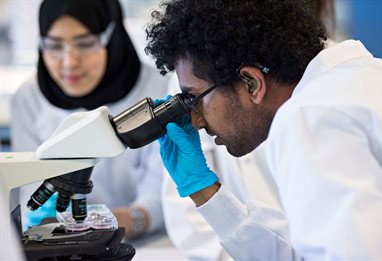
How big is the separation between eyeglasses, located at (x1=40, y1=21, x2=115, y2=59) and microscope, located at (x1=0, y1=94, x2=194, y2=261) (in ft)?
3.91

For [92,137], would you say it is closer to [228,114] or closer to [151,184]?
[228,114]

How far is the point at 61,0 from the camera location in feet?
8.31

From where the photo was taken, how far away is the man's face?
145 cm

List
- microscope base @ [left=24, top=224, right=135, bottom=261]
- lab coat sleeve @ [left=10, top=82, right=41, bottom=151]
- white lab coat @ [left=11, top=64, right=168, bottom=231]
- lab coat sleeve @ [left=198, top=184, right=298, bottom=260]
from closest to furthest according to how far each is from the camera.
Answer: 1. microscope base @ [left=24, top=224, right=135, bottom=261]
2. lab coat sleeve @ [left=198, top=184, right=298, bottom=260]
3. white lab coat @ [left=11, top=64, right=168, bottom=231]
4. lab coat sleeve @ [left=10, top=82, right=41, bottom=151]

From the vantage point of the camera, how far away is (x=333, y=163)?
1.12m

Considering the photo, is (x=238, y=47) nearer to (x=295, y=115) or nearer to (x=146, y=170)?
(x=295, y=115)

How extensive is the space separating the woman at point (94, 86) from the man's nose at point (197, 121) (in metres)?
0.91

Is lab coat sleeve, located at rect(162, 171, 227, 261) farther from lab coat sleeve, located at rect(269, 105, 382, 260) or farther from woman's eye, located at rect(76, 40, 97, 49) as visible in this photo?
lab coat sleeve, located at rect(269, 105, 382, 260)

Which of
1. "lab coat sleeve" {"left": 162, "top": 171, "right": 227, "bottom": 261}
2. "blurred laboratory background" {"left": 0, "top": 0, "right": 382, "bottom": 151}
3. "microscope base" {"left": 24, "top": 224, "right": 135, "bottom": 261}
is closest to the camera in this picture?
"microscope base" {"left": 24, "top": 224, "right": 135, "bottom": 261}

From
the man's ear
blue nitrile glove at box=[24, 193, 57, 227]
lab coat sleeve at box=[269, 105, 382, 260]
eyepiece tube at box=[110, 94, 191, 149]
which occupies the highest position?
the man's ear

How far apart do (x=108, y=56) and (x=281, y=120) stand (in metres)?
1.58

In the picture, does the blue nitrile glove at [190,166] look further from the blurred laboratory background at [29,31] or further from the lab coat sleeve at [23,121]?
the blurred laboratory background at [29,31]

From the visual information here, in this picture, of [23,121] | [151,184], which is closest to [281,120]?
[151,184]

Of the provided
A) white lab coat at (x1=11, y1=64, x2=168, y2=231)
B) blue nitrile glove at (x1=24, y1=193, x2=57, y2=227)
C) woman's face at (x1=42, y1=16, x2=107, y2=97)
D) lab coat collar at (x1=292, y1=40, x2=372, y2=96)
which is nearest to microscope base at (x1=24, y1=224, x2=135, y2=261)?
blue nitrile glove at (x1=24, y1=193, x2=57, y2=227)
